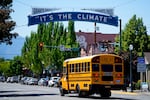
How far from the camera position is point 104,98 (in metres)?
33.9

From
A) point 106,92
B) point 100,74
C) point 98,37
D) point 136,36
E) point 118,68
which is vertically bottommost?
point 106,92

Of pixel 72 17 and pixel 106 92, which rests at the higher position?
pixel 72 17

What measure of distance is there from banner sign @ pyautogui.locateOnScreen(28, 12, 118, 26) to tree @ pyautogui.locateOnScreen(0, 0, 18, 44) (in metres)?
2.12

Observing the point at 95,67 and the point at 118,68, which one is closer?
the point at 95,67

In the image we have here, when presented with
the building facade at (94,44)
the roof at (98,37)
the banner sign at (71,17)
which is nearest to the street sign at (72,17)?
the banner sign at (71,17)

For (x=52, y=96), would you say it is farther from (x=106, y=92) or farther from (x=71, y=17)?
(x=71, y=17)

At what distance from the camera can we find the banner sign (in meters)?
44.7

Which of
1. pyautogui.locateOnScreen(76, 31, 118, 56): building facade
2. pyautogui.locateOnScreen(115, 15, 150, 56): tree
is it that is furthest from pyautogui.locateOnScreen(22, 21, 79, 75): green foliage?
pyautogui.locateOnScreen(115, 15, 150, 56): tree

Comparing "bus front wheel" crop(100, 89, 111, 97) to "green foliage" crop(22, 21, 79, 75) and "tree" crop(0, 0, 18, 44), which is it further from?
"green foliage" crop(22, 21, 79, 75)

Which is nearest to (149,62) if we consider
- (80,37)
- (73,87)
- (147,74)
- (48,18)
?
(147,74)

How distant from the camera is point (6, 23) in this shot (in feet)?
150

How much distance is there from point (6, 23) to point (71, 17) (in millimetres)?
6431

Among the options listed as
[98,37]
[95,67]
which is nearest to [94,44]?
[98,37]

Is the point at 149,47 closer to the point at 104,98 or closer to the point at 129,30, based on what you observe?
the point at 129,30
